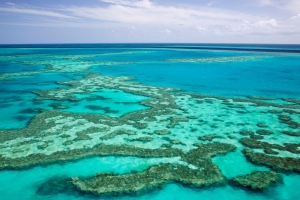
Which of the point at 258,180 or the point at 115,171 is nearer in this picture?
the point at 258,180

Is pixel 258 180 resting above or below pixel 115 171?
above

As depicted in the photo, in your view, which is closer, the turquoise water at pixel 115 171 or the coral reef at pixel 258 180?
the turquoise water at pixel 115 171

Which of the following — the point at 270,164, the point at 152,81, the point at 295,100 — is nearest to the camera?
the point at 270,164

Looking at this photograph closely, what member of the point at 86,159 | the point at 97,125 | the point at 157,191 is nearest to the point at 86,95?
the point at 97,125

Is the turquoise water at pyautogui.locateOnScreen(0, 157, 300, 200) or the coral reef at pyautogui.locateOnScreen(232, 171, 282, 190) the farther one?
the coral reef at pyautogui.locateOnScreen(232, 171, 282, 190)

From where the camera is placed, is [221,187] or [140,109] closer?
[221,187]

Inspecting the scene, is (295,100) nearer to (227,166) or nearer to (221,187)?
(227,166)

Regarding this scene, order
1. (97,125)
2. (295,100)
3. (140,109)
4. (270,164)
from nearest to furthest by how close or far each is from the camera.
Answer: (270,164) < (97,125) < (140,109) < (295,100)

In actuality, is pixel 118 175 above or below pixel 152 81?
below

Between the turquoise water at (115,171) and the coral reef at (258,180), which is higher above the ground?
the coral reef at (258,180)

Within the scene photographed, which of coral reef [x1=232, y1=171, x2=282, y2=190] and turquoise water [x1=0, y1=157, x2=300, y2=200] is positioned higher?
coral reef [x1=232, y1=171, x2=282, y2=190]
